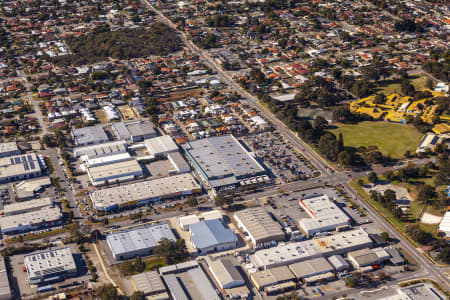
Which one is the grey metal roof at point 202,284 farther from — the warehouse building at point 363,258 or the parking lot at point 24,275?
the warehouse building at point 363,258

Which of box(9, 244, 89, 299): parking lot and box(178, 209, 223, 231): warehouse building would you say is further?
box(178, 209, 223, 231): warehouse building

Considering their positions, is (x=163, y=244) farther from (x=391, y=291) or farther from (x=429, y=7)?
(x=429, y=7)

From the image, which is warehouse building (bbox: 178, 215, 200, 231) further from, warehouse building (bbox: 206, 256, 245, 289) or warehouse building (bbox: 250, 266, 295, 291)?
warehouse building (bbox: 250, 266, 295, 291)

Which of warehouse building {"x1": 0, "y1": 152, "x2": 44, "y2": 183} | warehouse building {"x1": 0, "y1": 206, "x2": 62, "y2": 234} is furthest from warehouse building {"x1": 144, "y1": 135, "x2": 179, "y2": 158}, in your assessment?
warehouse building {"x1": 0, "y1": 206, "x2": 62, "y2": 234}

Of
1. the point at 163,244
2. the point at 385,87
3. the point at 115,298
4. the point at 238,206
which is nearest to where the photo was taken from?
the point at 115,298

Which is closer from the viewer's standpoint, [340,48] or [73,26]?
[340,48]

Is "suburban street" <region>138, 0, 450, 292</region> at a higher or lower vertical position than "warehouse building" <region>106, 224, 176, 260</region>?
lower

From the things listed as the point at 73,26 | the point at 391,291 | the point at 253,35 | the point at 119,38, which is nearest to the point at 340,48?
the point at 253,35
